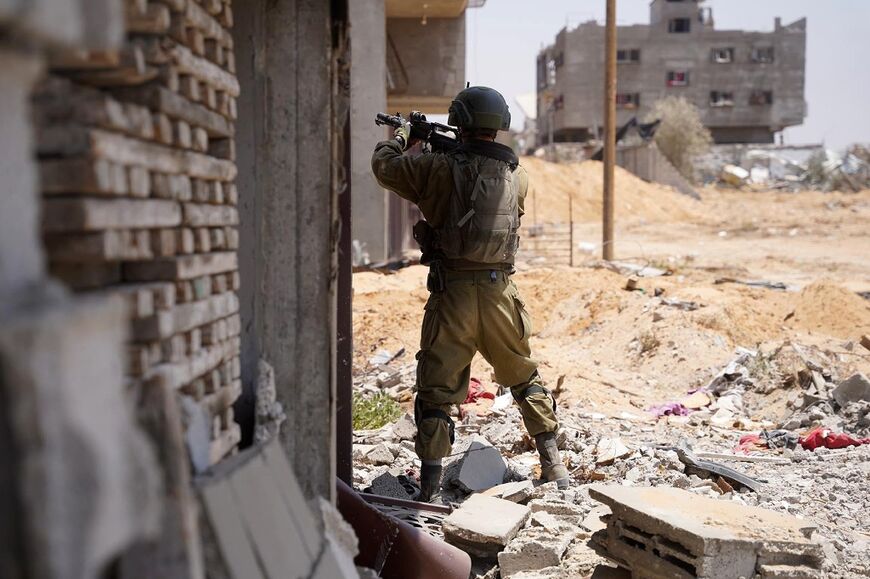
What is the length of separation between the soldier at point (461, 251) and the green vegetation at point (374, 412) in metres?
1.49

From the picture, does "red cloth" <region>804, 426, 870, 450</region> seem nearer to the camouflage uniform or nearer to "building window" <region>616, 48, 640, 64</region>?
the camouflage uniform

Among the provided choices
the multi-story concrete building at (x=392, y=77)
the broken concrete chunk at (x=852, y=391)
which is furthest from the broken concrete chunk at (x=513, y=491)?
the multi-story concrete building at (x=392, y=77)

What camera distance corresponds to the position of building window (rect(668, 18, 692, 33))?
164ft

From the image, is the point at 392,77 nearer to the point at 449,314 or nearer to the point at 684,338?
the point at 684,338

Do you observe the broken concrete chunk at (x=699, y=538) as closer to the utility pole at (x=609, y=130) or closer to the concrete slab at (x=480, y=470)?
the concrete slab at (x=480, y=470)

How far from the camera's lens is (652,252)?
19031mm

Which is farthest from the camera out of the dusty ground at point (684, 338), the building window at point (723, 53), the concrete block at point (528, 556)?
the building window at point (723, 53)

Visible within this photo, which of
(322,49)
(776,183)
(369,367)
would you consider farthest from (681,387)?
(776,183)

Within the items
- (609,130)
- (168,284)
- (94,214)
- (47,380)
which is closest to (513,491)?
(168,284)

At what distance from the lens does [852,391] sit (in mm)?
6574

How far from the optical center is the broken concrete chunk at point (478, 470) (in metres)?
4.94

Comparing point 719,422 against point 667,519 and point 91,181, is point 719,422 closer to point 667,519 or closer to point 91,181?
point 667,519

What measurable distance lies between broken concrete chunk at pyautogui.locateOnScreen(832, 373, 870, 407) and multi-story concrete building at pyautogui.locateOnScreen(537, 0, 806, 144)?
41256 millimetres

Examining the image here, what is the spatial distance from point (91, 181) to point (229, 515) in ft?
2.67
